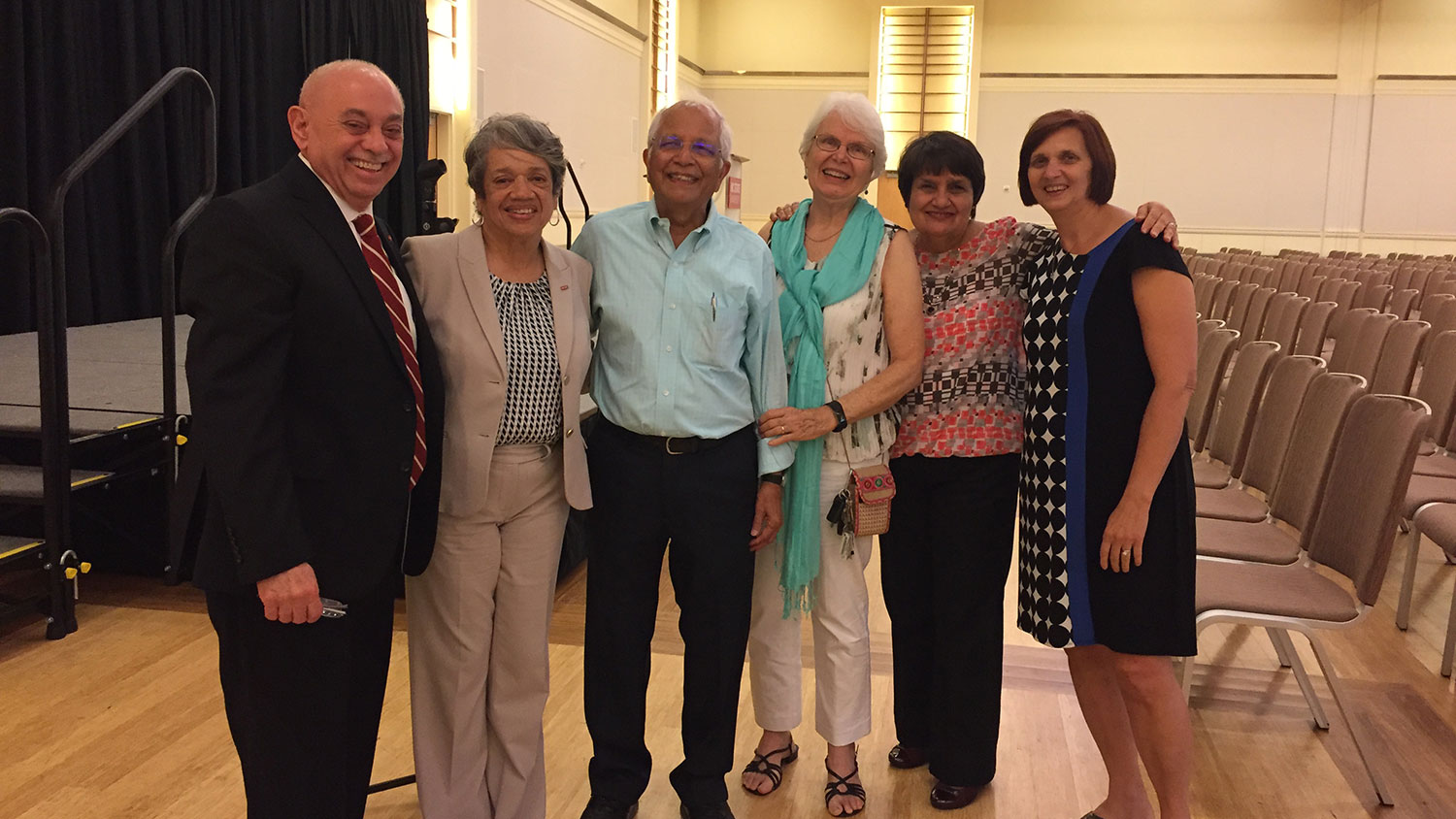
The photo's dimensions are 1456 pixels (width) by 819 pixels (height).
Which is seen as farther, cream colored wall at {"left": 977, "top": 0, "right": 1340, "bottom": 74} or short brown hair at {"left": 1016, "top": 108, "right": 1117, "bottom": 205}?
cream colored wall at {"left": 977, "top": 0, "right": 1340, "bottom": 74}

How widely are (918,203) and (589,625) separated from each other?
1.19 metres

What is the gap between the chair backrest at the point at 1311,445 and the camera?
9.91 feet

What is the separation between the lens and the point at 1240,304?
7.67 metres

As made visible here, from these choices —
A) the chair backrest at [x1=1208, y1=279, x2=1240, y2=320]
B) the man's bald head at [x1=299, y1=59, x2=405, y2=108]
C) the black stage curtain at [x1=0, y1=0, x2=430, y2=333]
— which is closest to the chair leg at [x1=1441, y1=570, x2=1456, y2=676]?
the man's bald head at [x1=299, y1=59, x2=405, y2=108]

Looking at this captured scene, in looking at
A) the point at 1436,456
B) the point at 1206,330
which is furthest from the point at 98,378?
the point at 1436,456

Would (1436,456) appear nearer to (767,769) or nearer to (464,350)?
(767,769)

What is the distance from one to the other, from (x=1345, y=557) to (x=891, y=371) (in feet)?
4.36

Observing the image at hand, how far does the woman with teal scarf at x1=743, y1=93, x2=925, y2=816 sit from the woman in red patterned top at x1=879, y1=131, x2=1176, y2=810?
88mm

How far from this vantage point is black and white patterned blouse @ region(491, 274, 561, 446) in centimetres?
216

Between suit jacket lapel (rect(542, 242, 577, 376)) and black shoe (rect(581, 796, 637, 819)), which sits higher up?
suit jacket lapel (rect(542, 242, 577, 376))

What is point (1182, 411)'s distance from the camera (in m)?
2.14

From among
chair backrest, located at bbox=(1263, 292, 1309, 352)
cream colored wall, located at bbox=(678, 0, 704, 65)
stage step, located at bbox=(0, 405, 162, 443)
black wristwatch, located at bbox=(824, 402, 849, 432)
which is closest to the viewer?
black wristwatch, located at bbox=(824, 402, 849, 432)

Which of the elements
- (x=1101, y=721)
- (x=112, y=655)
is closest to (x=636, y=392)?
(x=1101, y=721)

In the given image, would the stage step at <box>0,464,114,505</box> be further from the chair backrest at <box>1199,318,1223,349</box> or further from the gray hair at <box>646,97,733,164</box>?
the chair backrest at <box>1199,318,1223,349</box>
